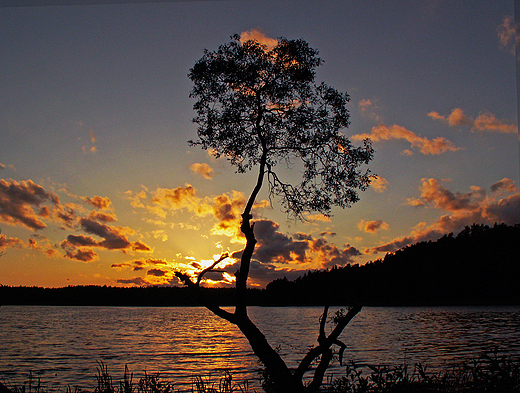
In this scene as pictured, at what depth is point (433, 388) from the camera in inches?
561

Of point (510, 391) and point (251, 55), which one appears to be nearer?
point (510, 391)

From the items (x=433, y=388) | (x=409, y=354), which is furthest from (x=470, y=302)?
(x=433, y=388)

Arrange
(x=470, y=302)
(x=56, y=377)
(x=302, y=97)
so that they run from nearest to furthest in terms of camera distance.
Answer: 1. (x=302, y=97)
2. (x=56, y=377)
3. (x=470, y=302)

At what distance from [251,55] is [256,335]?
9.95 meters

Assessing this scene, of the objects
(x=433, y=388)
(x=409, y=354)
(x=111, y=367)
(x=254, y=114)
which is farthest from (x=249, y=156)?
(x=409, y=354)

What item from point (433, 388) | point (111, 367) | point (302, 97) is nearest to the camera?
point (433, 388)

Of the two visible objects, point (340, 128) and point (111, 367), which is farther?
point (111, 367)

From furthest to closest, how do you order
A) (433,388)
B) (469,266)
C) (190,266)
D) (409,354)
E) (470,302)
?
(470,302)
(469,266)
(409,354)
(433,388)
(190,266)

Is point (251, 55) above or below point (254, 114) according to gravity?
above

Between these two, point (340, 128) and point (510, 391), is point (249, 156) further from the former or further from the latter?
point (510, 391)

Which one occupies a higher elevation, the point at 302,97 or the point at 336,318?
the point at 302,97

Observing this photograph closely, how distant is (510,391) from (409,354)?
3437 centimetres

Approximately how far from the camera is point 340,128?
49.2 feet

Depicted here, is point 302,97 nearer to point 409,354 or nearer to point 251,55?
point 251,55
